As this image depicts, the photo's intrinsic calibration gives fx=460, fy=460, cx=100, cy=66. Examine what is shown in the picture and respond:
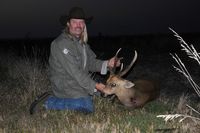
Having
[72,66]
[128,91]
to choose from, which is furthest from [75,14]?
[128,91]

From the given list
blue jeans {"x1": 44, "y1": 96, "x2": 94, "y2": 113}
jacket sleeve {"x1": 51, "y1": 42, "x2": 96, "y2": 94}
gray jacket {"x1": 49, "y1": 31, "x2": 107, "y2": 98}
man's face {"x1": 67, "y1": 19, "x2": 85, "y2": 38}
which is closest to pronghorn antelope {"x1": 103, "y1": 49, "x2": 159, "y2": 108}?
blue jeans {"x1": 44, "y1": 96, "x2": 94, "y2": 113}

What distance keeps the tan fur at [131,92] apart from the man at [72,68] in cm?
44

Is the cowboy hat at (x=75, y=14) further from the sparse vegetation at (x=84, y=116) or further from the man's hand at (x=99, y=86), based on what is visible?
the sparse vegetation at (x=84, y=116)

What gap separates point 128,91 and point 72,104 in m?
1.60

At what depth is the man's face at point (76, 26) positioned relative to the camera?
29.5ft

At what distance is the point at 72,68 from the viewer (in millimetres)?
8797

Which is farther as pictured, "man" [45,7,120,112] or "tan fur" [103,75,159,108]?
"tan fur" [103,75,159,108]

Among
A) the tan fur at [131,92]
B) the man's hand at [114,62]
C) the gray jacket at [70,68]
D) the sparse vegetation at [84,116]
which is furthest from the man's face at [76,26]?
the sparse vegetation at [84,116]

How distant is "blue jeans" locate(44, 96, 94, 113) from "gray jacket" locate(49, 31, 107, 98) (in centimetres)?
9

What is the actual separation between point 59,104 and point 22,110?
956 millimetres

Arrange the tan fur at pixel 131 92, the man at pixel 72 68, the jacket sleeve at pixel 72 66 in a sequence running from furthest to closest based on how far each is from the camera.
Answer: the tan fur at pixel 131 92
the man at pixel 72 68
the jacket sleeve at pixel 72 66

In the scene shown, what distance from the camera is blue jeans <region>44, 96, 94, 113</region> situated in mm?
9039

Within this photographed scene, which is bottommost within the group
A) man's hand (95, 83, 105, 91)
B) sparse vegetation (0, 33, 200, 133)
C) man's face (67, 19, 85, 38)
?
sparse vegetation (0, 33, 200, 133)

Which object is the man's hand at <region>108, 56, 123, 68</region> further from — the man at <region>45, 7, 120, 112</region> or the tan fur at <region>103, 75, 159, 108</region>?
the tan fur at <region>103, 75, 159, 108</region>
